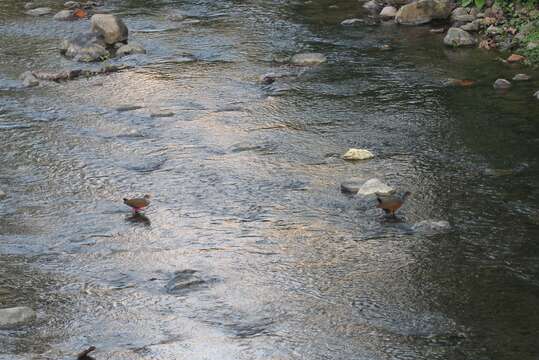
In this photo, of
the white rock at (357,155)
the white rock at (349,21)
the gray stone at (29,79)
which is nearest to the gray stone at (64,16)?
the gray stone at (29,79)

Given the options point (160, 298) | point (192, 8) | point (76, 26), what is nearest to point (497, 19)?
point (192, 8)

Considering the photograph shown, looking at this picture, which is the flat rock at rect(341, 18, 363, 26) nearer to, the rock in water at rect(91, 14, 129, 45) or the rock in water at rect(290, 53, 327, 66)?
A: the rock in water at rect(290, 53, 327, 66)

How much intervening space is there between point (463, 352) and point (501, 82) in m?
4.01

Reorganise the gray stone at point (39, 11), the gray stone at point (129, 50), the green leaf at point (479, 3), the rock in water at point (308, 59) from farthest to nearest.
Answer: the gray stone at point (39, 11), the green leaf at point (479, 3), the gray stone at point (129, 50), the rock in water at point (308, 59)

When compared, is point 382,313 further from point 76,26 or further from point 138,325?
point 76,26

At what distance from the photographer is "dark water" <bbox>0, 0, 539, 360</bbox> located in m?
4.00

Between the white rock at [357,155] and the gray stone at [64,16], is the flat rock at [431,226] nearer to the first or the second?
the white rock at [357,155]

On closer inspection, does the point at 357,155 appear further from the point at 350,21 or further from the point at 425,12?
the point at 350,21

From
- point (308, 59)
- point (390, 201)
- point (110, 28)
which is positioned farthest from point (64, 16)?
point (390, 201)

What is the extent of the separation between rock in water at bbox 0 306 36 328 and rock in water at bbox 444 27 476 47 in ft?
18.2

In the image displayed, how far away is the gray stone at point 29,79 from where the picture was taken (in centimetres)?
810

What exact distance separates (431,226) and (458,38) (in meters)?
4.11

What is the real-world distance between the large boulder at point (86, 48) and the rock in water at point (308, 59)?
5.93ft

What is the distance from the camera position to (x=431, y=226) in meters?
4.95
